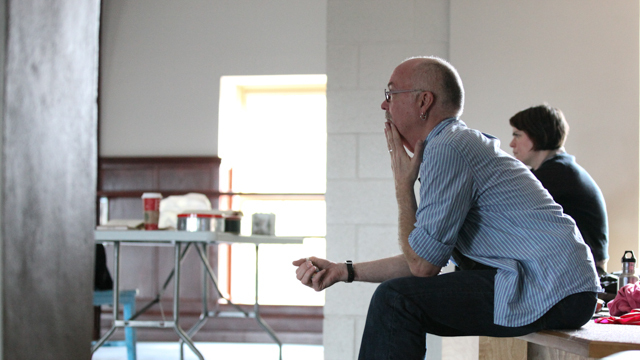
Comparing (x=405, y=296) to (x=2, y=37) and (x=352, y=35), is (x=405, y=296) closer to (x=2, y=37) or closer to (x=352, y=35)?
(x=2, y=37)

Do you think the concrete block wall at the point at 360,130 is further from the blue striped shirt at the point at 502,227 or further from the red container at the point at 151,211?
the blue striped shirt at the point at 502,227

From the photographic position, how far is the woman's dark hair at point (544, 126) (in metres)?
2.84

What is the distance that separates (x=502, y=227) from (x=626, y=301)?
2.16 ft

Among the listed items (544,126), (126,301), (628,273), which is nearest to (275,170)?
(126,301)

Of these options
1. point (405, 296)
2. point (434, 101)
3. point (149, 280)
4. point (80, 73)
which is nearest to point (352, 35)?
point (434, 101)

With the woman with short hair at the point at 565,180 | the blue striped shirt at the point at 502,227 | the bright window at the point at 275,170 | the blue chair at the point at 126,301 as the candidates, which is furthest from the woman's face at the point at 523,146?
the bright window at the point at 275,170

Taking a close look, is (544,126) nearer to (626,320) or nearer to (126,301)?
(626,320)

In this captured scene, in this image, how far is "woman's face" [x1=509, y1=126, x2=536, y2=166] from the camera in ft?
9.54

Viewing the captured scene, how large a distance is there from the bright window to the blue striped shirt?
4.01m

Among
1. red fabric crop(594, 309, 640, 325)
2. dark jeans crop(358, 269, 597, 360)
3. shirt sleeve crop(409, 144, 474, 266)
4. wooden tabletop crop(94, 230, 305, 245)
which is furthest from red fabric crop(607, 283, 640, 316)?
wooden tabletop crop(94, 230, 305, 245)

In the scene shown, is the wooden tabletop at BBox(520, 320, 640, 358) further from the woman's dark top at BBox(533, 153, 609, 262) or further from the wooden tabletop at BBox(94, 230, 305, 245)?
the wooden tabletop at BBox(94, 230, 305, 245)

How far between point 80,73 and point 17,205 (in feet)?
0.40

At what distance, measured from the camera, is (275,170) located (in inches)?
227

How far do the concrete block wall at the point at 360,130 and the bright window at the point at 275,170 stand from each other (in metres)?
2.37
